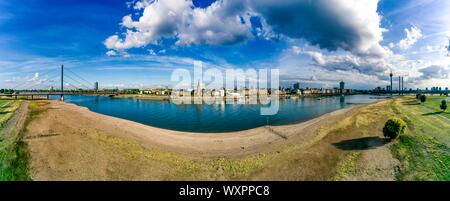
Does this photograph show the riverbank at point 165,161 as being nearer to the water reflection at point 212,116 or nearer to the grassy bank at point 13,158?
the grassy bank at point 13,158

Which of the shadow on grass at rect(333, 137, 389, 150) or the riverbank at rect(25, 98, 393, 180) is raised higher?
the shadow on grass at rect(333, 137, 389, 150)

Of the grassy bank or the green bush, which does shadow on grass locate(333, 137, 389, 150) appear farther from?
the grassy bank

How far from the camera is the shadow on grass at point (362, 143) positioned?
1806 cm

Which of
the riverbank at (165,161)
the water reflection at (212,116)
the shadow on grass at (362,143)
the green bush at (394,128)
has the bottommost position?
the water reflection at (212,116)

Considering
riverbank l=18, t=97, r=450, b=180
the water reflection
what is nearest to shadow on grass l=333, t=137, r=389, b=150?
riverbank l=18, t=97, r=450, b=180

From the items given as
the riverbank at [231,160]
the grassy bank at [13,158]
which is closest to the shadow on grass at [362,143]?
the riverbank at [231,160]

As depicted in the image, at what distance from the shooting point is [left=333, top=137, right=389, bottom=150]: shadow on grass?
18.1 metres

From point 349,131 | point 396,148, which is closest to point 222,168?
point 396,148

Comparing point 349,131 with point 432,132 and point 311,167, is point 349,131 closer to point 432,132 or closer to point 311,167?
point 432,132

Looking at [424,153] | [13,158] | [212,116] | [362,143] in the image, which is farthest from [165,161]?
[212,116]

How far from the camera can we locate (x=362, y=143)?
19172 millimetres

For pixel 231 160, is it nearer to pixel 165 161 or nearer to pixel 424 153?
pixel 165 161
